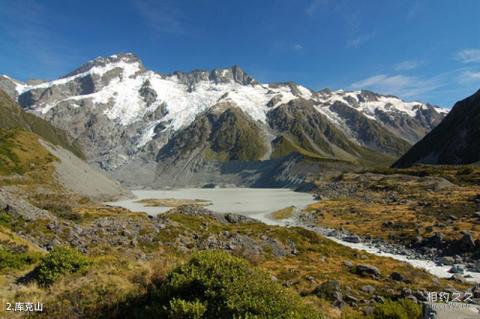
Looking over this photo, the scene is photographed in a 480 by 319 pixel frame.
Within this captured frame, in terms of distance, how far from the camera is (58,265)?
17.0m

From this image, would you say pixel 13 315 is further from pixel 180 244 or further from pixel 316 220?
pixel 316 220

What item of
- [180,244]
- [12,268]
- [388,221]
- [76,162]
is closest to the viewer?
[12,268]

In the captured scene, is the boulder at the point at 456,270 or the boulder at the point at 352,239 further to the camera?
the boulder at the point at 352,239

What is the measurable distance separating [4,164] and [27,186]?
658 inches

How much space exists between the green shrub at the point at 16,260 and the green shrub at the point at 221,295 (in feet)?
35.3

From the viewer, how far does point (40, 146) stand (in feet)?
442

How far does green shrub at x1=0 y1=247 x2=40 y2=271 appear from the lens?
63.4ft

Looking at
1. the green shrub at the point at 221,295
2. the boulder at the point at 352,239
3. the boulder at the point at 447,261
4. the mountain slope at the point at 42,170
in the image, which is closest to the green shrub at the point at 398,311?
the green shrub at the point at 221,295

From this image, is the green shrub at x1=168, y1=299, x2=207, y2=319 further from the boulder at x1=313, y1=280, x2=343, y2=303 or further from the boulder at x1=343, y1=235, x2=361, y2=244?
the boulder at x1=343, y1=235, x2=361, y2=244

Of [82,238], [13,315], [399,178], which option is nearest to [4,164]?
[82,238]

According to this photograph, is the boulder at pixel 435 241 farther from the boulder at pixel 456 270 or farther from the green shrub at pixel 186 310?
the green shrub at pixel 186 310

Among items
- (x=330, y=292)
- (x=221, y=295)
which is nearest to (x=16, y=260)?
(x=221, y=295)

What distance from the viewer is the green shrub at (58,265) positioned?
54.2 feet

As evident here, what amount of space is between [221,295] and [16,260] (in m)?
14.3
